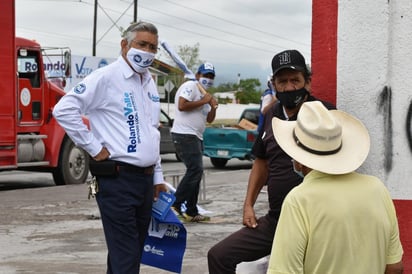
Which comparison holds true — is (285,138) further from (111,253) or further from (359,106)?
(111,253)

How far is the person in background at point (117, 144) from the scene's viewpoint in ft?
15.4

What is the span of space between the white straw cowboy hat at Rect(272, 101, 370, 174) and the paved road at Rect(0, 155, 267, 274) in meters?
3.66

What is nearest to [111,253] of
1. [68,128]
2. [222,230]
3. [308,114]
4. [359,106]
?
[68,128]

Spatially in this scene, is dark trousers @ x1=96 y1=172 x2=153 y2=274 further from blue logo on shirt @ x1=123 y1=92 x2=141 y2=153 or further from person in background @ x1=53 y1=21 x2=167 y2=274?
blue logo on shirt @ x1=123 y1=92 x2=141 y2=153

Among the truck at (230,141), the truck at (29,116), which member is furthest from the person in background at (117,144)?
the truck at (230,141)

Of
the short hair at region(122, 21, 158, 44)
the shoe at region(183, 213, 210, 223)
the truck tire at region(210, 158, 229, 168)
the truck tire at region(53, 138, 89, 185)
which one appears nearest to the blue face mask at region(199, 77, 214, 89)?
the shoe at region(183, 213, 210, 223)

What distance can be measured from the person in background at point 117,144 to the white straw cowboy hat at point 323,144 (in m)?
1.75

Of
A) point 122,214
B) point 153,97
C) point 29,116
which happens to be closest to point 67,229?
point 153,97

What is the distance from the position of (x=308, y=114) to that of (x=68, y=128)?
2.09 meters

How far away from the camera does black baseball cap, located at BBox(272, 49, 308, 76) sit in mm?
4203

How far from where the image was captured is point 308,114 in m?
3.09

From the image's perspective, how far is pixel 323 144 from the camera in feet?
9.82

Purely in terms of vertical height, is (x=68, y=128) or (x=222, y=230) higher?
(x=68, y=128)

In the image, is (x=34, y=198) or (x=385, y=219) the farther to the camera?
(x=34, y=198)
